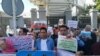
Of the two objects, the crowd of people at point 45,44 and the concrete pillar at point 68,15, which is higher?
the concrete pillar at point 68,15

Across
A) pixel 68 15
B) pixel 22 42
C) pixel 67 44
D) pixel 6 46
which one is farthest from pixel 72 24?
pixel 68 15

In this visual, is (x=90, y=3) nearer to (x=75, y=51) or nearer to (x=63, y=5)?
(x=63, y=5)

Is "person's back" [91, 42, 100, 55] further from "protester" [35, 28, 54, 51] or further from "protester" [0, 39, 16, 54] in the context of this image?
"protester" [0, 39, 16, 54]

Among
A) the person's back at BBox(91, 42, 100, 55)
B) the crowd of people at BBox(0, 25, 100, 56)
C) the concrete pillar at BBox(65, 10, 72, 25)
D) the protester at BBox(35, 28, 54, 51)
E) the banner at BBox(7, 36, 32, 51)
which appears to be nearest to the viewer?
the person's back at BBox(91, 42, 100, 55)

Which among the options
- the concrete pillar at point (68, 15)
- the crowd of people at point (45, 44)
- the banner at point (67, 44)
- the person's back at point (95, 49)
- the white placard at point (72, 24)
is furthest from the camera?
the concrete pillar at point (68, 15)

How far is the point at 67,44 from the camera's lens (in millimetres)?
11234

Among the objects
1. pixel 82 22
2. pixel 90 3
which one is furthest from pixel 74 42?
pixel 90 3

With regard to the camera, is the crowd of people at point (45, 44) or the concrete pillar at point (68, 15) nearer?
the crowd of people at point (45, 44)

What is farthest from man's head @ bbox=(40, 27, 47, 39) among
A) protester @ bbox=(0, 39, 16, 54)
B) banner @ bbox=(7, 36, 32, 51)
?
protester @ bbox=(0, 39, 16, 54)

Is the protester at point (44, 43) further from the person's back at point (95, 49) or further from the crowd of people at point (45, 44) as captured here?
the person's back at point (95, 49)

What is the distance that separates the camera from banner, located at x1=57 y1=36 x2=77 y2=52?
1115cm

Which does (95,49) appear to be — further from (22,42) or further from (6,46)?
(6,46)

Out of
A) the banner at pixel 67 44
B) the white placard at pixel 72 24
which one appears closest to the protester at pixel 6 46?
the banner at pixel 67 44

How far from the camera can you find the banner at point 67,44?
1115 centimetres
